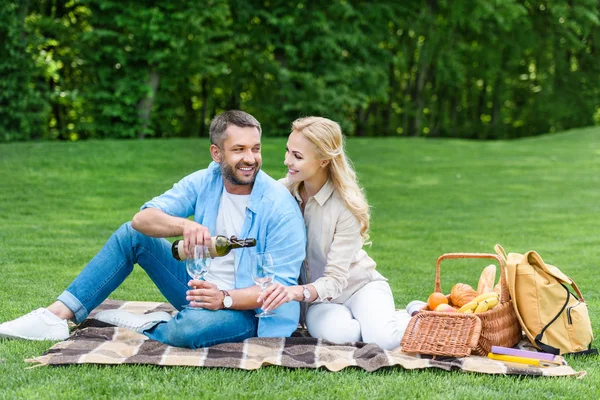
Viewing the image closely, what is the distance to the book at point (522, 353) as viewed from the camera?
434 cm

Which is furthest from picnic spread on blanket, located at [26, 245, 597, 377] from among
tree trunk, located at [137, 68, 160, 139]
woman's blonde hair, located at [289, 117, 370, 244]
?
tree trunk, located at [137, 68, 160, 139]

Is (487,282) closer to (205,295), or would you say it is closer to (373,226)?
(205,295)

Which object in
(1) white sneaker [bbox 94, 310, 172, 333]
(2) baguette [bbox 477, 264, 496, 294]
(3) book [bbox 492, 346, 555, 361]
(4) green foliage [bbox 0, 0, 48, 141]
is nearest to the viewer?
(3) book [bbox 492, 346, 555, 361]

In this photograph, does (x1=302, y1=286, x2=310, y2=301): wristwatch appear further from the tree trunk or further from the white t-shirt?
the tree trunk

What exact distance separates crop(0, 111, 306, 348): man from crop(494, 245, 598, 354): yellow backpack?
4.16 feet

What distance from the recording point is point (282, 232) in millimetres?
4461

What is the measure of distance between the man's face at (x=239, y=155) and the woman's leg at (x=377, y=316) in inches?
37.7

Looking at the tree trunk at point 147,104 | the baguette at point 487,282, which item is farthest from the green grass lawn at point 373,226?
the tree trunk at point 147,104

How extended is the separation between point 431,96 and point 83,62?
52.8 feet

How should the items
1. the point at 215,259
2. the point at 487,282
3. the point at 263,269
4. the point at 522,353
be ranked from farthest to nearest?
the point at 487,282 < the point at 215,259 < the point at 522,353 < the point at 263,269

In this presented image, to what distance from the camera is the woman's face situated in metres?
4.52

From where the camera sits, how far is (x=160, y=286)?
484 centimetres

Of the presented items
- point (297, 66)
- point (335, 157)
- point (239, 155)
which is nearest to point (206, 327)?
point (239, 155)

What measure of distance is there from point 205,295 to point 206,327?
21 cm
